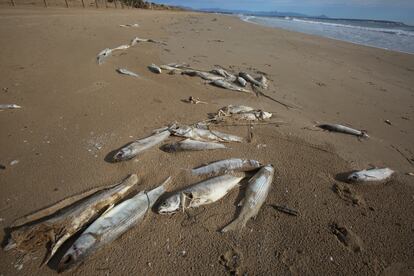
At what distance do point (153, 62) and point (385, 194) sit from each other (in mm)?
6962

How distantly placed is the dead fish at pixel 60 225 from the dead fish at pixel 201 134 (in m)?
1.57

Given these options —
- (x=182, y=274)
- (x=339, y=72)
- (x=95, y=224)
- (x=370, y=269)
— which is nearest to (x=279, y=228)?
(x=370, y=269)

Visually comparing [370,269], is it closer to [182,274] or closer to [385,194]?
[385,194]

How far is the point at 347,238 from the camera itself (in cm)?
248

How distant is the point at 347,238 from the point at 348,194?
725mm

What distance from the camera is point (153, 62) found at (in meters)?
7.54

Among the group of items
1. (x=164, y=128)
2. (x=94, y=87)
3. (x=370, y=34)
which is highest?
(x=370, y=34)

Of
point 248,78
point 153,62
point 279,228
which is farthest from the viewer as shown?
point 153,62

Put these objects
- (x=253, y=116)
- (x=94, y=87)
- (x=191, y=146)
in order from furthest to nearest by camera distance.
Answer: (x=94, y=87) < (x=253, y=116) < (x=191, y=146)

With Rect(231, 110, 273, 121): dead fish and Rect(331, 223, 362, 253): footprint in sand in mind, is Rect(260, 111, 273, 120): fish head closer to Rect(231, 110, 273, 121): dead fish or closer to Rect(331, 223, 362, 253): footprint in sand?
Rect(231, 110, 273, 121): dead fish

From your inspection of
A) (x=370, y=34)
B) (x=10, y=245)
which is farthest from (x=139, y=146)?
(x=370, y=34)

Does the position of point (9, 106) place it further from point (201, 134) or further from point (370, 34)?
point (370, 34)

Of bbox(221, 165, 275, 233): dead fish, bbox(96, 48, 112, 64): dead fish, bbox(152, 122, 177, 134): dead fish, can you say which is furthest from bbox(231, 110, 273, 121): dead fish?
bbox(96, 48, 112, 64): dead fish

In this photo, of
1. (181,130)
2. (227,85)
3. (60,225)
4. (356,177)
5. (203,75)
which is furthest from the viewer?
(203,75)
